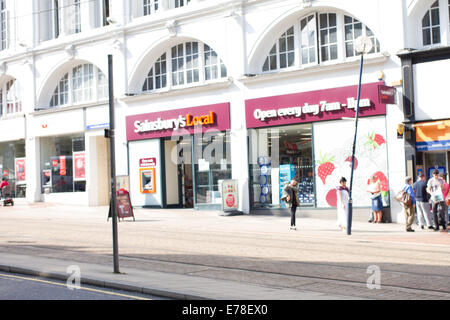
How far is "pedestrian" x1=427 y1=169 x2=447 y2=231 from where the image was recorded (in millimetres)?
18703

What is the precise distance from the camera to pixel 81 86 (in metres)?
31.9

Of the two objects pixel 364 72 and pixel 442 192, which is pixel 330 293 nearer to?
pixel 442 192

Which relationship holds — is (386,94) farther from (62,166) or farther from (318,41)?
(62,166)

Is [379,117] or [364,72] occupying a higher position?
[364,72]

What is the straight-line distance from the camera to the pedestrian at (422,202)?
750 inches

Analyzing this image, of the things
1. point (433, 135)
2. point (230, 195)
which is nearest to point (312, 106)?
point (433, 135)

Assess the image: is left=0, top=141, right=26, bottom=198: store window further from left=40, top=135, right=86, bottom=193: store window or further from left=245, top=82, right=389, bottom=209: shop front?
Answer: left=245, top=82, right=389, bottom=209: shop front

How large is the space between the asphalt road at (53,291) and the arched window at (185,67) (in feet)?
58.4

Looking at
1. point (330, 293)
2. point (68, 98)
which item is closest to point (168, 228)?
point (330, 293)

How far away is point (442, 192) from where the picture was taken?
18812 millimetres

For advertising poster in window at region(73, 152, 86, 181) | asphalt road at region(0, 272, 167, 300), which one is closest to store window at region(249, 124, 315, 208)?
advertising poster in window at region(73, 152, 86, 181)

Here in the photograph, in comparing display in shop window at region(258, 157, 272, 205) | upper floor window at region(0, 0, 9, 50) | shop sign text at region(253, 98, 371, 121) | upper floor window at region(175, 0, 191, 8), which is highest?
upper floor window at region(0, 0, 9, 50)

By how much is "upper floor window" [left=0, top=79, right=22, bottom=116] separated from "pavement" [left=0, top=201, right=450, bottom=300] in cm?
1342
